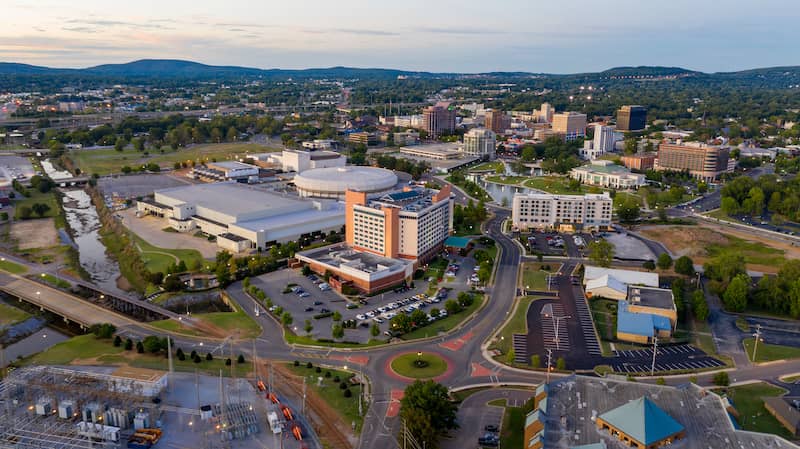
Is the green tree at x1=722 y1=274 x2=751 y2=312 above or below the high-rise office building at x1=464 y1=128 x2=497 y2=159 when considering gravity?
below

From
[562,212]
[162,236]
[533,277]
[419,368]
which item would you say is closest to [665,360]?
[419,368]

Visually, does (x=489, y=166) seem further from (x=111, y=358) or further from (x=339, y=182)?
(x=111, y=358)

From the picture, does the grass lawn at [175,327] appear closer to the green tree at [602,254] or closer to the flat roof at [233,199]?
the flat roof at [233,199]

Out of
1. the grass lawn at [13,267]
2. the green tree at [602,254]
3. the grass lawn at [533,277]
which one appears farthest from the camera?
the green tree at [602,254]

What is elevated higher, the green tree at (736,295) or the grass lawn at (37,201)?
the green tree at (736,295)

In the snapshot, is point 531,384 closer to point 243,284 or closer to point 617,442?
point 617,442

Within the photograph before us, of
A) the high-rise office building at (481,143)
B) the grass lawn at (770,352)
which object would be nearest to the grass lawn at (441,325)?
the grass lawn at (770,352)

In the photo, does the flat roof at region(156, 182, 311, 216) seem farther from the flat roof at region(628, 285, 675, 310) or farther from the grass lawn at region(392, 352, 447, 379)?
the flat roof at region(628, 285, 675, 310)

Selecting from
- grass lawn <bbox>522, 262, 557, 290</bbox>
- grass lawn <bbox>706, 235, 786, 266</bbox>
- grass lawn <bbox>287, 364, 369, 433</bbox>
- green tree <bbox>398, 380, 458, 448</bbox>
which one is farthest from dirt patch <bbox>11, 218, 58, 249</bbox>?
grass lawn <bbox>706, 235, 786, 266</bbox>
